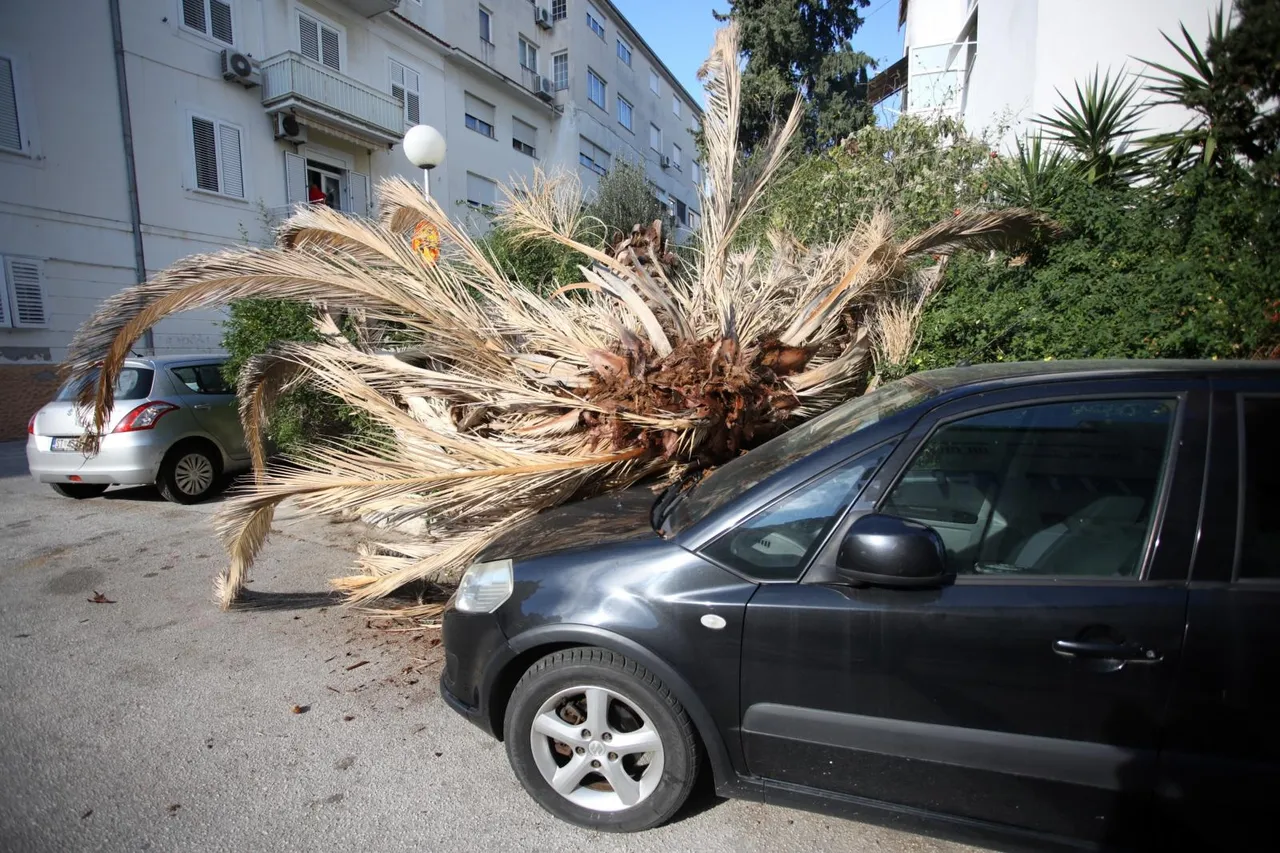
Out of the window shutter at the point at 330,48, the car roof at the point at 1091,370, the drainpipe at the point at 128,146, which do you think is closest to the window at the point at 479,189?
the window shutter at the point at 330,48

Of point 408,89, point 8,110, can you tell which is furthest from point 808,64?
point 8,110

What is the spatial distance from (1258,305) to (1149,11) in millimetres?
5348

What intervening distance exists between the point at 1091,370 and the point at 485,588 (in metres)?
2.28

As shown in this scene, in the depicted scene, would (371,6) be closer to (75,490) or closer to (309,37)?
(309,37)

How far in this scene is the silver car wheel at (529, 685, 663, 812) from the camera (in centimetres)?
230

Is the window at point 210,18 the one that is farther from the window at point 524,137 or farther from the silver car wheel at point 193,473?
the silver car wheel at point 193,473

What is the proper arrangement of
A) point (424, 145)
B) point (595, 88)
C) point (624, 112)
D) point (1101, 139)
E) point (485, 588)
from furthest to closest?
1. point (624, 112)
2. point (595, 88)
3. point (424, 145)
4. point (1101, 139)
5. point (485, 588)

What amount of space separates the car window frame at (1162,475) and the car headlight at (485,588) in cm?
112

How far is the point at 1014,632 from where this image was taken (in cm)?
190

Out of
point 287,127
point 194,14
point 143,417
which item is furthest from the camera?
point 287,127

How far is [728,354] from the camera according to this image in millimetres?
3930

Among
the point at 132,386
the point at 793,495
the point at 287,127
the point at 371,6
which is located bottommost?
the point at 793,495

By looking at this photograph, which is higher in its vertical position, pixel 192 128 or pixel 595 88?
pixel 595 88

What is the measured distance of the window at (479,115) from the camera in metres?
22.7
